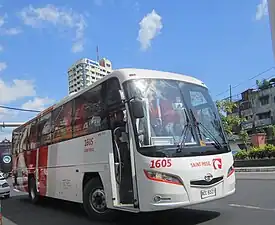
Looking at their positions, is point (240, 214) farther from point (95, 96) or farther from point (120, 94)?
point (95, 96)

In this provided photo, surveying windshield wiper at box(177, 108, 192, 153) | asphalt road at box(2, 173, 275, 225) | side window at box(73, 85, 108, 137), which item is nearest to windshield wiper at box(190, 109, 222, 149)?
windshield wiper at box(177, 108, 192, 153)

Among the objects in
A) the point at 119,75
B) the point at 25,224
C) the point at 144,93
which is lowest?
the point at 25,224

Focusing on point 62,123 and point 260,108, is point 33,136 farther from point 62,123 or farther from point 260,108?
point 260,108

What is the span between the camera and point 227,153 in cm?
732

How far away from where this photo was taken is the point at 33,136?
13.2 meters

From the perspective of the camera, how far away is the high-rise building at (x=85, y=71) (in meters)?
24.6

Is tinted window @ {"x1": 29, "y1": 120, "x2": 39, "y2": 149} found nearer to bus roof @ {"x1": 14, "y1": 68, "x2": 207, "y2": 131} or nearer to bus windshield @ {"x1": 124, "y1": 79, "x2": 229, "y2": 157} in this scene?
bus roof @ {"x1": 14, "y1": 68, "x2": 207, "y2": 131}

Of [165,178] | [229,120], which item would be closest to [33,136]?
[165,178]

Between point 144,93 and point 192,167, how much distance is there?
168 centimetres

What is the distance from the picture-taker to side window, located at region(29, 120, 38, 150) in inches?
508

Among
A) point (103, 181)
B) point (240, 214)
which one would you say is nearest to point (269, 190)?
point (240, 214)

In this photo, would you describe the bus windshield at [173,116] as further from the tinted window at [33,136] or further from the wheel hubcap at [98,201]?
the tinted window at [33,136]

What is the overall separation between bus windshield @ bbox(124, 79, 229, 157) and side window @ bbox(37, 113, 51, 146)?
202 inches

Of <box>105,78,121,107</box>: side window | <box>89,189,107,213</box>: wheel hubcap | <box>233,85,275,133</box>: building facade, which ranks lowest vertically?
<box>89,189,107,213</box>: wheel hubcap
